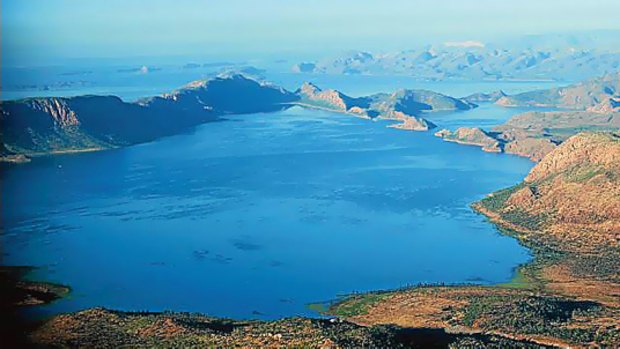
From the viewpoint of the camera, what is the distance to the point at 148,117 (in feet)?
652

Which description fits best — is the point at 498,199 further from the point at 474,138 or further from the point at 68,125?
the point at 68,125


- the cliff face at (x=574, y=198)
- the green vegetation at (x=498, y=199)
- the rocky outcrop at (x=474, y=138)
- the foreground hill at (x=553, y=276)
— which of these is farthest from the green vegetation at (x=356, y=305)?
the rocky outcrop at (x=474, y=138)

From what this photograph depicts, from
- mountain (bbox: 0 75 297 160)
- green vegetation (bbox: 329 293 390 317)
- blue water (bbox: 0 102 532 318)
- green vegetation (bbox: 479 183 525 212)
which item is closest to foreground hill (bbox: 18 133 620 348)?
green vegetation (bbox: 329 293 390 317)

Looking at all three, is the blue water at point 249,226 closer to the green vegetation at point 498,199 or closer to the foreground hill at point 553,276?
the green vegetation at point 498,199

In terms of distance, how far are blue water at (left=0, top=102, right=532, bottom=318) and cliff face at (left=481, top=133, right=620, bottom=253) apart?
227 inches

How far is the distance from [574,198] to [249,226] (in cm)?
4455

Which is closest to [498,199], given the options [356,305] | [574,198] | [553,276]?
[574,198]

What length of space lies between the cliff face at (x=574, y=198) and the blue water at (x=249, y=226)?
5.77m

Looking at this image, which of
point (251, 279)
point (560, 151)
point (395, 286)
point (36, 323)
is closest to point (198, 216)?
point (251, 279)

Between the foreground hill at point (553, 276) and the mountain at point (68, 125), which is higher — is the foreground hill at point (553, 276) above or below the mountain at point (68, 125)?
below

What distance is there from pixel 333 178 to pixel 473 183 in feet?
81.9

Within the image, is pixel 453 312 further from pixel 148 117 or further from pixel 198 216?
pixel 148 117

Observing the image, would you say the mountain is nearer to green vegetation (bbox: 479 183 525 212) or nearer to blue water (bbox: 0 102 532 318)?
blue water (bbox: 0 102 532 318)

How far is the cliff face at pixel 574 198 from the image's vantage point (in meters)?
98.5
